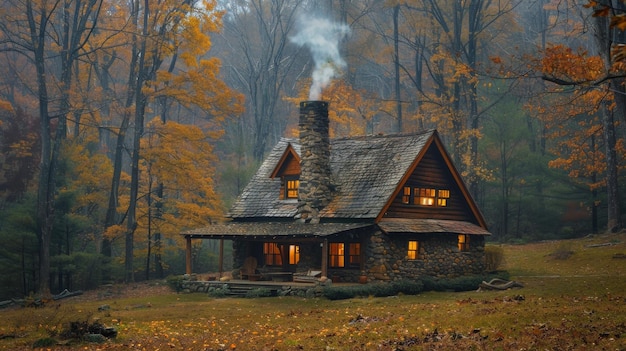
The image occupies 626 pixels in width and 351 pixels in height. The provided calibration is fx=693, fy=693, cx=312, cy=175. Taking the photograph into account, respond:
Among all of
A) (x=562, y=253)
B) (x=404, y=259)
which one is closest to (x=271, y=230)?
(x=404, y=259)

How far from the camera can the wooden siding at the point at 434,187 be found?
31875mm

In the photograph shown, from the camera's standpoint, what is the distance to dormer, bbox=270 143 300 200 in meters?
34.2

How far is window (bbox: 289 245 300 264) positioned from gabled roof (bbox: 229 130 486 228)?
167cm

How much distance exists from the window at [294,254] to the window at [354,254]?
10.4 ft

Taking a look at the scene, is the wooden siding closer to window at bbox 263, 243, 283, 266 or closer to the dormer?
the dormer

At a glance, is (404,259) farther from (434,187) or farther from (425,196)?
(434,187)

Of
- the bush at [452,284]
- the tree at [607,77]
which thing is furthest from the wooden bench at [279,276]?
the tree at [607,77]

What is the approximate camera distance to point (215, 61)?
4038 cm

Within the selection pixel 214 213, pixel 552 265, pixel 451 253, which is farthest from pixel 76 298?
pixel 552 265

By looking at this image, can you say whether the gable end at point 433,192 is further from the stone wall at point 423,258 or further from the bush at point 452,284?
the bush at point 452,284

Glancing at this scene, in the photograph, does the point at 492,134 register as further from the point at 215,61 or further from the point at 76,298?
the point at 76,298

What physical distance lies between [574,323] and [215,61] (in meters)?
29.4

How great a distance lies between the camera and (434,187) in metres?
33.4

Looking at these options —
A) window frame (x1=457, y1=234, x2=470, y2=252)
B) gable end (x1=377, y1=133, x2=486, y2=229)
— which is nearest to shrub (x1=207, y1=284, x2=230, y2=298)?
gable end (x1=377, y1=133, x2=486, y2=229)
